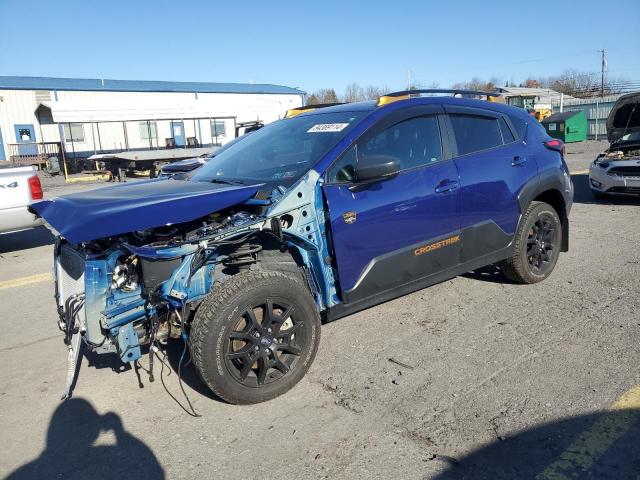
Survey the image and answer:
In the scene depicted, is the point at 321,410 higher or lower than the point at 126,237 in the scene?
lower

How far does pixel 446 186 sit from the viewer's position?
13.2 feet

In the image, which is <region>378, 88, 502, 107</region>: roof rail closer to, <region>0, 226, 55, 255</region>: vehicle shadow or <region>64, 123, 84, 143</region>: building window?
<region>0, 226, 55, 255</region>: vehicle shadow

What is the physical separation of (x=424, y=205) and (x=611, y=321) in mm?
1850

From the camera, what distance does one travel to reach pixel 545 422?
2850mm

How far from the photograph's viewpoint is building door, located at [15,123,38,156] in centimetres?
3111

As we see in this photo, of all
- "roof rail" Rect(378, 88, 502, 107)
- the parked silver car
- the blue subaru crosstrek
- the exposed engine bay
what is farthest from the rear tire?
the parked silver car

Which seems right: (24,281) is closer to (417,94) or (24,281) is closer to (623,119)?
(417,94)

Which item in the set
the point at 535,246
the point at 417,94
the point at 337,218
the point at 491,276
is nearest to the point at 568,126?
the point at 491,276

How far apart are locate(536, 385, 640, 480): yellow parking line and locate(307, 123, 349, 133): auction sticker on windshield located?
8.14 feet

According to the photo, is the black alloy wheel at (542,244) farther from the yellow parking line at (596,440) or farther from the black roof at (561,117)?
the black roof at (561,117)

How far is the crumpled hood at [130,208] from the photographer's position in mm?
2773

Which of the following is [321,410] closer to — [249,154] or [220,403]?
[220,403]

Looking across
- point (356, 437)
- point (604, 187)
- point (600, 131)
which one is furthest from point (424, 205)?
point (600, 131)

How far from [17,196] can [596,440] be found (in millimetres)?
7641
